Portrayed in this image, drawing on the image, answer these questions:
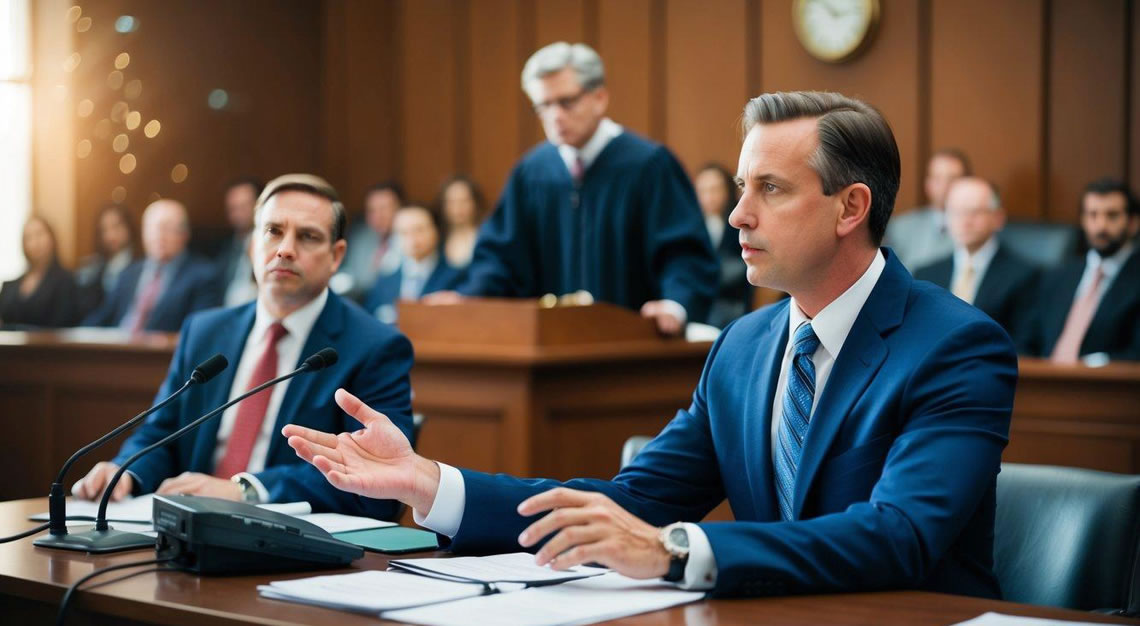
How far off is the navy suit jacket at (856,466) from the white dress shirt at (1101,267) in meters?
4.61

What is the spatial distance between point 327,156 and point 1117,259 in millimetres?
6300

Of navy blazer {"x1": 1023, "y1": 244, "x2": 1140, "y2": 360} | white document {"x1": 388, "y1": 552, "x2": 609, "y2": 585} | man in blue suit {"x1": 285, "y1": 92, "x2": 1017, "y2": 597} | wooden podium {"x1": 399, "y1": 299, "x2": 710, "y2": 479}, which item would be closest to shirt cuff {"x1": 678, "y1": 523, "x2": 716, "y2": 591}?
man in blue suit {"x1": 285, "y1": 92, "x2": 1017, "y2": 597}

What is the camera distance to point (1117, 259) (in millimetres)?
6539

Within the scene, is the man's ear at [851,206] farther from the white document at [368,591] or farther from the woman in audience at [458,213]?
the woman in audience at [458,213]

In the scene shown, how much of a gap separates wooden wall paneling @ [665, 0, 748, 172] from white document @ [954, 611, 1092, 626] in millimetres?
7333

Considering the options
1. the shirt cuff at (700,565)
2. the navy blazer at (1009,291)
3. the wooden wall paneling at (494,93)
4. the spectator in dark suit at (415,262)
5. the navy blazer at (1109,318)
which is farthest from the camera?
the wooden wall paneling at (494,93)

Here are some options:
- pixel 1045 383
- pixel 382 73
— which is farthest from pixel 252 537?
pixel 382 73

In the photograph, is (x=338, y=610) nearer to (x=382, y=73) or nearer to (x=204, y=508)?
(x=204, y=508)

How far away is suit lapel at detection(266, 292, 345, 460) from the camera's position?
3.08 meters

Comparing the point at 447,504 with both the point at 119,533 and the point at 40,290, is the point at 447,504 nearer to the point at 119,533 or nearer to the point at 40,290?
the point at 119,533

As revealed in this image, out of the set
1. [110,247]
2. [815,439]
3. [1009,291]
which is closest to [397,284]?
[110,247]

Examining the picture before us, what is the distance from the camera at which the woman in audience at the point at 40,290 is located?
29.0 feet

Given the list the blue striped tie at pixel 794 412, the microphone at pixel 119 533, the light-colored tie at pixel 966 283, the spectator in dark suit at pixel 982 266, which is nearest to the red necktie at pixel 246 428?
the microphone at pixel 119 533

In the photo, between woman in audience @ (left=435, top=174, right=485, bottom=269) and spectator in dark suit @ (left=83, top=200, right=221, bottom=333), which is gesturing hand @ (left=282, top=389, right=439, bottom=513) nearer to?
spectator in dark suit @ (left=83, top=200, right=221, bottom=333)
